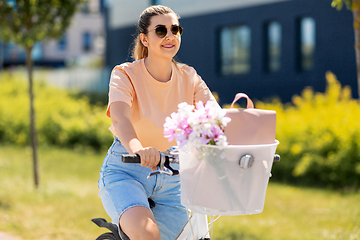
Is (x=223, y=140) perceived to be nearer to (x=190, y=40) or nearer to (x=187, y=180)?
(x=187, y=180)

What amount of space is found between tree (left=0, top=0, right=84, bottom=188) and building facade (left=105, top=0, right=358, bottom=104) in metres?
6.10

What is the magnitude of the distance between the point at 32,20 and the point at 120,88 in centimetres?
531

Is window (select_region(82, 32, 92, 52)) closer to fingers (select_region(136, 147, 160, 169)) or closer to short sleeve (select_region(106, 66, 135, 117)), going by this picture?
short sleeve (select_region(106, 66, 135, 117))

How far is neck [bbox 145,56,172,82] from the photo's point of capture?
2686 millimetres

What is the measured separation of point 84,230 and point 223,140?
4.02m

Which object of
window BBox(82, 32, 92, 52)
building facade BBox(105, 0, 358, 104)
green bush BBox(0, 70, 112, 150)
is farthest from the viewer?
window BBox(82, 32, 92, 52)

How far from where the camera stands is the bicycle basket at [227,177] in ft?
5.90

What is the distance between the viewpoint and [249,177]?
1837 mm

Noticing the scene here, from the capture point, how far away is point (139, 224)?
2266mm

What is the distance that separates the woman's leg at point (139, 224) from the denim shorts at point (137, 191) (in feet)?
0.12

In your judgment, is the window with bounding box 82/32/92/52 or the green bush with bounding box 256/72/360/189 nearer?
the green bush with bounding box 256/72/360/189

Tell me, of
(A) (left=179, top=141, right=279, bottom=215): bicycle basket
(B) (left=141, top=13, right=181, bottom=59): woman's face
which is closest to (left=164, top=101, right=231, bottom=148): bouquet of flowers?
(A) (left=179, top=141, right=279, bottom=215): bicycle basket

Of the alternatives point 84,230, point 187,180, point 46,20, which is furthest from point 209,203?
point 46,20

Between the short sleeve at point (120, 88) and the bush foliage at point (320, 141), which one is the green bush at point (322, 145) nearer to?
the bush foliage at point (320, 141)
